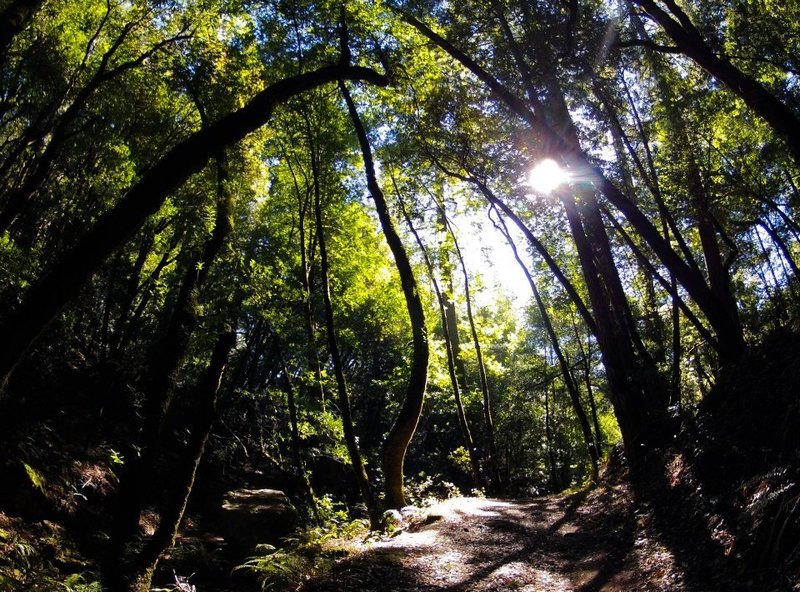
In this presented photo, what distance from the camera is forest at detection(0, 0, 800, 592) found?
5.44 m

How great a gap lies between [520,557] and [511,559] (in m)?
0.19

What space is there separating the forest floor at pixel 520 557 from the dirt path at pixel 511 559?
1 centimetres

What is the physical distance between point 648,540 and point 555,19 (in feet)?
34.3

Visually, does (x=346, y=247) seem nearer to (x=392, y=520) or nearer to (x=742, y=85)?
(x=392, y=520)

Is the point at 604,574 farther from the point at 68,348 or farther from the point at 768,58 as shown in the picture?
the point at 68,348

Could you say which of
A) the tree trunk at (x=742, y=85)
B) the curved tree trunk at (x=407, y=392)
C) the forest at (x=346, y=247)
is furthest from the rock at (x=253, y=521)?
the tree trunk at (x=742, y=85)

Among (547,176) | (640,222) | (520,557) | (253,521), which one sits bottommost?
(520,557)

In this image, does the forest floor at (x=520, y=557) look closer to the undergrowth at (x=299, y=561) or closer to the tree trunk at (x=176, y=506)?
the undergrowth at (x=299, y=561)

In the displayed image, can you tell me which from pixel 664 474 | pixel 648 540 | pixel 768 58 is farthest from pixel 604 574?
pixel 768 58

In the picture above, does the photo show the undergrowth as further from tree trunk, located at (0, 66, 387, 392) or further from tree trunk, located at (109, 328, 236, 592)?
tree trunk, located at (0, 66, 387, 392)

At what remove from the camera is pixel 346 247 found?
57.3 ft

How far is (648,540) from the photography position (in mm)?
6109

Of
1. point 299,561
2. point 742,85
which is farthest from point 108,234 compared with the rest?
point 742,85

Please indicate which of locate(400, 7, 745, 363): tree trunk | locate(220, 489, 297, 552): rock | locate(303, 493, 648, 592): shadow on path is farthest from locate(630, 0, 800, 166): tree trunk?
locate(220, 489, 297, 552): rock
